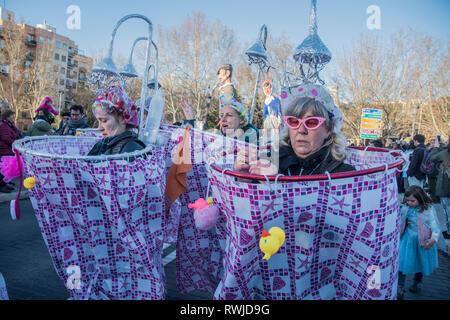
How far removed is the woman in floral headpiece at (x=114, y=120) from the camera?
271 centimetres

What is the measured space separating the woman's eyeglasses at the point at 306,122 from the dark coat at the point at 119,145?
1248mm

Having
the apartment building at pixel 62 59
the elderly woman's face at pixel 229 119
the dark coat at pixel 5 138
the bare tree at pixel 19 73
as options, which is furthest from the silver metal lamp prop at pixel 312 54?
the apartment building at pixel 62 59

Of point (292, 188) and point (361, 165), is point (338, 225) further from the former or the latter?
point (361, 165)

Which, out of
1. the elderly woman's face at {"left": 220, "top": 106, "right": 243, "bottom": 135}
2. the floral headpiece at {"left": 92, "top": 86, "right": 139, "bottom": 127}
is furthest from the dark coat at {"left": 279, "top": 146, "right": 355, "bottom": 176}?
the elderly woman's face at {"left": 220, "top": 106, "right": 243, "bottom": 135}

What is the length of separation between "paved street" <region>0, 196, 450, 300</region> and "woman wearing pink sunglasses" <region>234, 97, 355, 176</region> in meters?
2.12

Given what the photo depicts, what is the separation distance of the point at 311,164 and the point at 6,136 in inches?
309

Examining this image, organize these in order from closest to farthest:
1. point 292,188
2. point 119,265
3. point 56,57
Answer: point 292,188, point 119,265, point 56,57

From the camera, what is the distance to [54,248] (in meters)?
2.45

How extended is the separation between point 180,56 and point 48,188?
29902mm

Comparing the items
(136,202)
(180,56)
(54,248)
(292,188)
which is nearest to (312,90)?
(292,188)

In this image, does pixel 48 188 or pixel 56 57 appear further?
pixel 56 57

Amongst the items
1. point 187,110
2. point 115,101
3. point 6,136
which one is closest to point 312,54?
point 187,110

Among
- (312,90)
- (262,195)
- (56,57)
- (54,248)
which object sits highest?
(56,57)

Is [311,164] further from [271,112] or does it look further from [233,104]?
[271,112]
